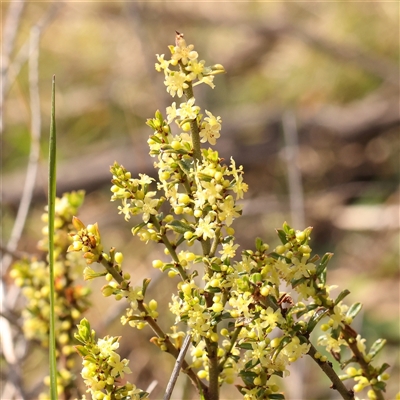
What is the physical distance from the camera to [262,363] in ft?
2.48

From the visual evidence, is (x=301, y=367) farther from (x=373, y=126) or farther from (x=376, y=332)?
(x=373, y=126)

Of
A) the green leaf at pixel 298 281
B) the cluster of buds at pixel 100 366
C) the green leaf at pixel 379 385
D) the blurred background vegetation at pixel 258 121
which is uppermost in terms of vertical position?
the blurred background vegetation at pixel 258 121

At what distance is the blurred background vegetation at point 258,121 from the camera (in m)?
3.16

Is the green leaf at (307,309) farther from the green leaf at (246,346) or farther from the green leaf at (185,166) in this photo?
the green leaf at (185,166)

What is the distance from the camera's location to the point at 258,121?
3779 millimetres

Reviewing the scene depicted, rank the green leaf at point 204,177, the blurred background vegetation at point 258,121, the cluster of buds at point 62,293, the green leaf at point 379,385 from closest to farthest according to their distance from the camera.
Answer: the green leaf at point 204,177 → the green leaf at point 379,385 → the cluster of buds at point 62,293 → the blurred background vegetation at point 258,121

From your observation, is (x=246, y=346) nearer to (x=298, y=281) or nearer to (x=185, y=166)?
(x=298, y=281)

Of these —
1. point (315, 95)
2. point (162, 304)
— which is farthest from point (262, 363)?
point (315, 95)

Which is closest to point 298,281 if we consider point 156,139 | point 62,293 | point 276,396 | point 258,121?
point 276,396

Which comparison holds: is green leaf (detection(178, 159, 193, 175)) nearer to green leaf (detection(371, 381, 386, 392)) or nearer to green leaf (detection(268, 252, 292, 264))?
green leaf (detection(268, 252, 292, 264))

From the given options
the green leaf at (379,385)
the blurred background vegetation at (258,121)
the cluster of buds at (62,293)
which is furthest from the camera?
the blurred background vegetation at (258,121)

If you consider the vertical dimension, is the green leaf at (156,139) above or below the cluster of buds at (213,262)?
above

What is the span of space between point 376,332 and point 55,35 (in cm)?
371

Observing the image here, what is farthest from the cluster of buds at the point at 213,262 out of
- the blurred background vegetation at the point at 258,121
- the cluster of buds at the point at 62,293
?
the blurred background vegetation at the point at 258,121
